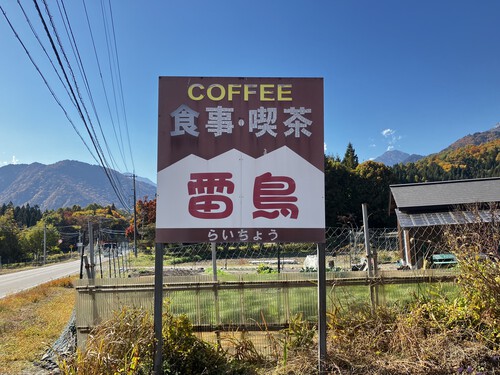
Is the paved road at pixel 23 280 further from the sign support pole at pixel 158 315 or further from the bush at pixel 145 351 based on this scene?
the sign support pole at pixel 158 315

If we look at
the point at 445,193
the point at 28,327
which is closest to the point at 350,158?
the point at 445,193

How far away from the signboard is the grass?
2.20 metres

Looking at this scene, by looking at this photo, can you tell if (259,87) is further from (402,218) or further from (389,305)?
(402,218)

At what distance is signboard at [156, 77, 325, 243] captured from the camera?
369cm

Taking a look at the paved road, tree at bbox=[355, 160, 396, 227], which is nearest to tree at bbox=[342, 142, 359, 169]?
tree at bbox=[355, 160, 396, 227]

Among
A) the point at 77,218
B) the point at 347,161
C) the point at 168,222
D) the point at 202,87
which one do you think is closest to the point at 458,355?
the point at 168,222

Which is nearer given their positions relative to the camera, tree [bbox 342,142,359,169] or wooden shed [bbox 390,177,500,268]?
wooden shed [bbox 390,177,500,268]

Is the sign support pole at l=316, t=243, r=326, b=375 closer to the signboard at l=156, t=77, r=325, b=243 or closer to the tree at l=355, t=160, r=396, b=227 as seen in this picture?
the signboard at l=156, t=77, r=325, b=243

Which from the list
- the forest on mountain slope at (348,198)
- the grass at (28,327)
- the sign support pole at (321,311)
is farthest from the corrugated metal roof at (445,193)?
the sign support pole at (321,311)

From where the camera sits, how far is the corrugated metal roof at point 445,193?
63.7 ft

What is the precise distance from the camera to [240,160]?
3754 millimetres

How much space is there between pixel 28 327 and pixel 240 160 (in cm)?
631

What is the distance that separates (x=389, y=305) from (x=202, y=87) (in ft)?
11.8

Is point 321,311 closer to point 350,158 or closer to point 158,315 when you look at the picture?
point 158,315
